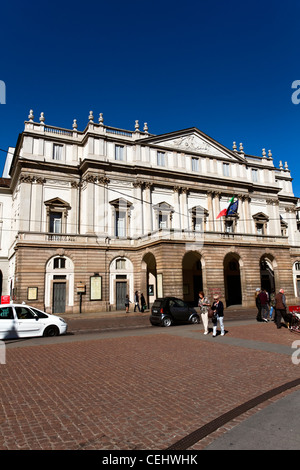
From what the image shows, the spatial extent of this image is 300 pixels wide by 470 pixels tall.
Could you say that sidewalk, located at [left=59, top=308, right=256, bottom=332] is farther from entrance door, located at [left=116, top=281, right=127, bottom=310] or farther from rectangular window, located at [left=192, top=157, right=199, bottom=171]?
rectangular window, located at [left=192, top=157, right=199, bottom=171]

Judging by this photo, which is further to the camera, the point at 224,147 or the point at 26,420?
the point at 224,147

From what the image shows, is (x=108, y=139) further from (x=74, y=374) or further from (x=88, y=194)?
(x=74, y=374)

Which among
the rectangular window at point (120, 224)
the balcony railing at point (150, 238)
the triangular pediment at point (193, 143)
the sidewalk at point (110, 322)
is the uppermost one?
the triangular pediment at point (193, 143)

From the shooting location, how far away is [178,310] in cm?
1962

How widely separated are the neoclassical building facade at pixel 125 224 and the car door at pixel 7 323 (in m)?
15.0

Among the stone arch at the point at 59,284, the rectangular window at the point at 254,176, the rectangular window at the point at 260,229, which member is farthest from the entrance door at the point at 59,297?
the rectangular window at the point at 254,176

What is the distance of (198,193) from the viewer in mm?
39375

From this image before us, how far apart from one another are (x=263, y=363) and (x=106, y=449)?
6169mm

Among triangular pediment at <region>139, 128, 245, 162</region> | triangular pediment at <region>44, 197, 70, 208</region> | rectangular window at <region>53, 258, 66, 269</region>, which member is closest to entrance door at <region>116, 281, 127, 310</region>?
rectangular window at <region>53, 258, 66, 269</region>

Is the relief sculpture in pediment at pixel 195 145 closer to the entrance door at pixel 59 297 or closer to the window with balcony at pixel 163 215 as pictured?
the window with balcony at pixel 163 215

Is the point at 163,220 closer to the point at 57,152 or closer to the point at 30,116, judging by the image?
the point at 57,152

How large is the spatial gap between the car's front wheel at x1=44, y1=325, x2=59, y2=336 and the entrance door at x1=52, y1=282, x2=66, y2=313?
1573cm

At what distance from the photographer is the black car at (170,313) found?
1909 cm
